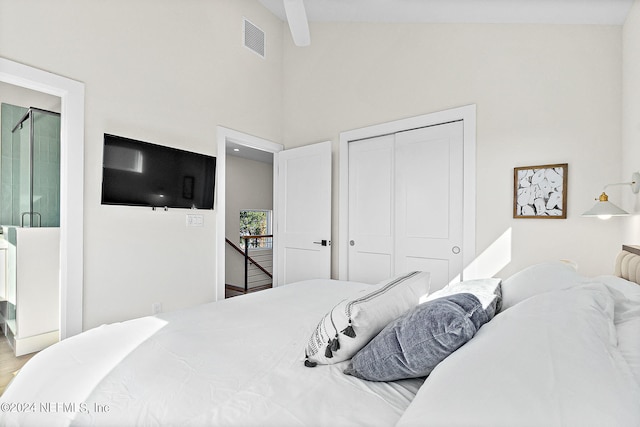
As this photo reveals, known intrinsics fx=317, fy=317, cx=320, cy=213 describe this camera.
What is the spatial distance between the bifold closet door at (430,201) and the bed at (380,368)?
1.56m

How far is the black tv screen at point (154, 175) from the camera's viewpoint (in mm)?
2525

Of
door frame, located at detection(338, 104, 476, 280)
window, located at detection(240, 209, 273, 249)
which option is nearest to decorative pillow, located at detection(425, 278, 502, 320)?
door frame, located at detection(338, 104, 476, 280)

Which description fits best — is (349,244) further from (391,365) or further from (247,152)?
(247,152)

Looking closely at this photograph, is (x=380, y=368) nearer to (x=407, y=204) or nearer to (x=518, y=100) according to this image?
(x=407, y=204)

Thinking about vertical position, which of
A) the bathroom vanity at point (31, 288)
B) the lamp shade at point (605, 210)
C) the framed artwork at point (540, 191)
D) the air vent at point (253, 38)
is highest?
the air vent at point (253, 38)

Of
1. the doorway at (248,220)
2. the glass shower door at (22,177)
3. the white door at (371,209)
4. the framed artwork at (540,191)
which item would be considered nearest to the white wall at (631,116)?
the framed artwork at (540,191)

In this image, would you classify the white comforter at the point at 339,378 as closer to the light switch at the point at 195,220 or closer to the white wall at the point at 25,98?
the light switch at the point at 195,220

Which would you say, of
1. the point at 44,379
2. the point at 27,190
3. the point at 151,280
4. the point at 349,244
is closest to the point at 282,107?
the point at 349,244

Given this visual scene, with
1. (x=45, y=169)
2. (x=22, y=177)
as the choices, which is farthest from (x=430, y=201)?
(x=22, y=177)

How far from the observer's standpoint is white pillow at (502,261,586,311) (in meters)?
1.27

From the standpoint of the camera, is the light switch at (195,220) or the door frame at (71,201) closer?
the door frame at (71,201)

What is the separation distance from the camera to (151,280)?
280cm

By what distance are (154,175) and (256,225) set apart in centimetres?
419

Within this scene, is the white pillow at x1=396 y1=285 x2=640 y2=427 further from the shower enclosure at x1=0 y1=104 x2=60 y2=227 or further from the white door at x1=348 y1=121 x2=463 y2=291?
the shower enclosure at x1=0 y1=104 x2=60 y2=227
